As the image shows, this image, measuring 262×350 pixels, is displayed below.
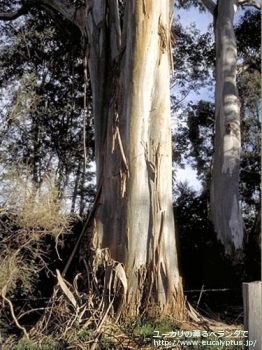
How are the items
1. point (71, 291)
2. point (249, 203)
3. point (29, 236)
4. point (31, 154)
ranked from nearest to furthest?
point (71, 291) → point (29, 236) → point (31, 154) → point (249, 203)

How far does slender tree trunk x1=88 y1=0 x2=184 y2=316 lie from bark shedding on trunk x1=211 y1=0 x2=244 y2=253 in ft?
11.6

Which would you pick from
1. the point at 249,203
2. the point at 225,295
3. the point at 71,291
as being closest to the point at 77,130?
the point at 249,203

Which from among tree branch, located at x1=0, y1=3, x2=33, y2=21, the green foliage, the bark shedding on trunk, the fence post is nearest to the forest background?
the green foliage

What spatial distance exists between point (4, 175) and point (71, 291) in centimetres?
249

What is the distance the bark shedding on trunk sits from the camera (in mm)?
8977

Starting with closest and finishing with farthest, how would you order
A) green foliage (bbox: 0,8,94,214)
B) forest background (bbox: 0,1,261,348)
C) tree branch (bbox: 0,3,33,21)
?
1. forest background (bbox: 0,1,261,348)
2. tree branch (bbox: 0,3,33,21)
3. green foliage (bbox: 0,8,94,214)

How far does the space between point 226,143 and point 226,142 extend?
19mm

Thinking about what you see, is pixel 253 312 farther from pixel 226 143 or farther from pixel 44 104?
pixel 44 104

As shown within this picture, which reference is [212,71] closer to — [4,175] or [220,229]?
[220,229]

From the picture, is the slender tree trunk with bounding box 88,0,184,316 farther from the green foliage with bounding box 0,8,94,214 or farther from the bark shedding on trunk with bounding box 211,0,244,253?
the green foliage with bounding box 0,8,94,214

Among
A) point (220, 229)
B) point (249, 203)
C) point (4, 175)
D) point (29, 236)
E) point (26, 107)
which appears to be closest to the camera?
point (29, 236)

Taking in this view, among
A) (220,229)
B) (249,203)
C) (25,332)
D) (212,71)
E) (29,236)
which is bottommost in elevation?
(25,332)

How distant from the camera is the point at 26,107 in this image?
31.8 ft

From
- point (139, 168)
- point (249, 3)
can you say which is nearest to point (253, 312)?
point (139, 168)
